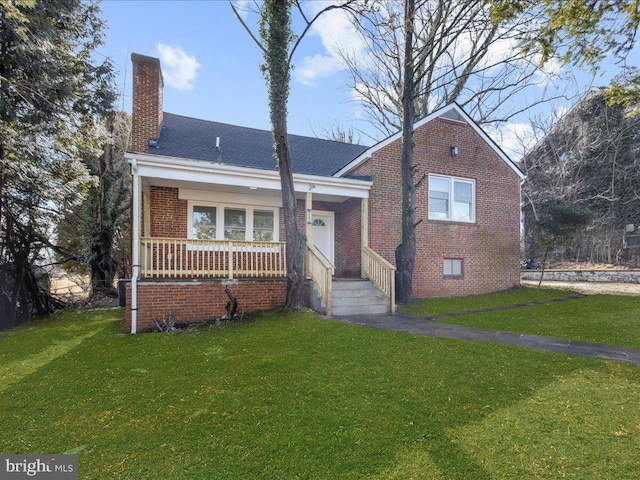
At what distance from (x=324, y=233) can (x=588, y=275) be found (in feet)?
43.2

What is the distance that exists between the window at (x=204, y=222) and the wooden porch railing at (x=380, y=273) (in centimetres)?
444

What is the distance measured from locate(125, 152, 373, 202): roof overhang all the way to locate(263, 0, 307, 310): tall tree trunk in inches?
41.8

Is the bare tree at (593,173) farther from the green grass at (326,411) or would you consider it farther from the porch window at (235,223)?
the green grass at (326,411)

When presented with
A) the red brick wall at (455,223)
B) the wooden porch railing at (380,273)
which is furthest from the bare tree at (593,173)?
the wooden porch railing at (380,273)

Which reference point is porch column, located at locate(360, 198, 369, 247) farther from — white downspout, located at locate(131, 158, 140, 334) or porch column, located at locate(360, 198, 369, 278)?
→ white downspout, located at locate(131, 158, 140, 334)

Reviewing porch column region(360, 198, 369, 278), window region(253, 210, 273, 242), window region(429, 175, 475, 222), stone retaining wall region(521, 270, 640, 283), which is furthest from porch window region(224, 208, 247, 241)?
stone retaining wall region(521, 270, 640, 283)

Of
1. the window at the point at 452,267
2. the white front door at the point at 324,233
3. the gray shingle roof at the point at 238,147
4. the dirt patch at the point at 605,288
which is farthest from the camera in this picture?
the dirt patch at the point at 605,288

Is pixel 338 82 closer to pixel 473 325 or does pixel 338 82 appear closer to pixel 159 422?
pixel 473 325

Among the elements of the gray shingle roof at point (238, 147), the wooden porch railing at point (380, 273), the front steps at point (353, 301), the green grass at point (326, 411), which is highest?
the gray shingle roof at point (238, 147)

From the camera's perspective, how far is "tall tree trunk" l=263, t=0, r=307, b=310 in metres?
6.98

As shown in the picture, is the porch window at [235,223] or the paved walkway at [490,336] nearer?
the paved walkway at [490,336]

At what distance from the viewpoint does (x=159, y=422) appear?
117 inches

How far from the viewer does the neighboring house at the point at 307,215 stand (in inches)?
Answer: 286

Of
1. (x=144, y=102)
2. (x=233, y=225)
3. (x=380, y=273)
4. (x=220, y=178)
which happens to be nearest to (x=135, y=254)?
(x=220, y=178)
